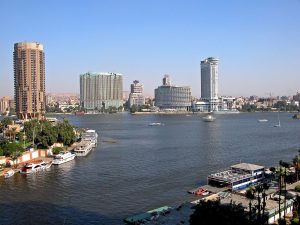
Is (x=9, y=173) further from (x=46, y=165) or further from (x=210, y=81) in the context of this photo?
(x=210, y=81)

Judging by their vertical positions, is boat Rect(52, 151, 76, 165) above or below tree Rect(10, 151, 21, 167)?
below

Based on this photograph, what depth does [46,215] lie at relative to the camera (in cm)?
1630

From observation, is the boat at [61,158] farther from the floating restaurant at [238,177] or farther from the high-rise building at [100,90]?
the high-rise building at [100,90]

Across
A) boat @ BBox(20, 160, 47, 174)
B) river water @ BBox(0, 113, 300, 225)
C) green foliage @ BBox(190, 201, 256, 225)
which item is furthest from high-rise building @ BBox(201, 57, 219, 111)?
green foliage @ BBox(190, 201, 256, 225)

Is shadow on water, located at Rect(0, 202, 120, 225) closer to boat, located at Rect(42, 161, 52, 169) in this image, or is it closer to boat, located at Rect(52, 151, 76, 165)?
boat, located at Rect(42, 161, 52, 169)

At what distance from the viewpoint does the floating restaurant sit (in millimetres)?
19675

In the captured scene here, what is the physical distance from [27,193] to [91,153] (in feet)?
43.1

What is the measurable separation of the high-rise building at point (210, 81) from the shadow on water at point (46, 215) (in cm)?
10960

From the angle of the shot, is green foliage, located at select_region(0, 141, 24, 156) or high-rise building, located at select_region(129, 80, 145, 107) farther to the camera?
high-rise building, located at select_region(129, 80, 145, 107)

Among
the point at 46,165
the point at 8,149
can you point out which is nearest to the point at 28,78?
the point at 8,149

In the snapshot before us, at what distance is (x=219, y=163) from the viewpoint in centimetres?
2678

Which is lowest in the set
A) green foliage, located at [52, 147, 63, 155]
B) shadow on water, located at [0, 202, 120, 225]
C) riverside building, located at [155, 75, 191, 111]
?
shadow on water, located at [0, 202, 120, 225]

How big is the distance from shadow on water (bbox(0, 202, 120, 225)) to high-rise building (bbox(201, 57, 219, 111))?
360ft

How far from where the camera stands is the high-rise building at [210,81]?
125375mm
